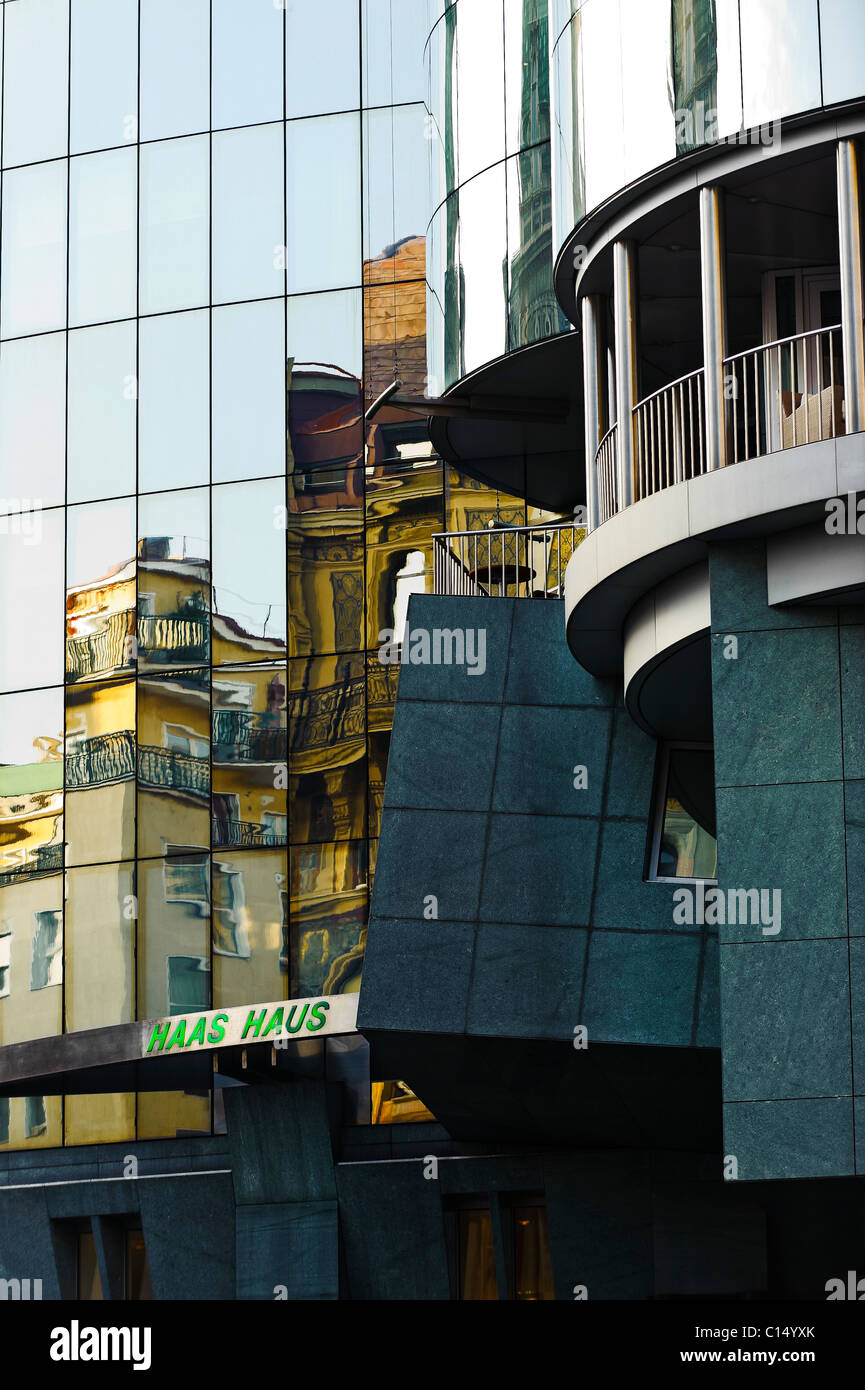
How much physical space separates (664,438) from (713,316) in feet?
6.79

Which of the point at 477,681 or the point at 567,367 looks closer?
the point at 477,681

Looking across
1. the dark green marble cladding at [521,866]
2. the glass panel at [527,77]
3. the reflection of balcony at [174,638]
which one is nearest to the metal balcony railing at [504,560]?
the dark green marble cladding at [521,866]

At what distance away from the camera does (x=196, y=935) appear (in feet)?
123

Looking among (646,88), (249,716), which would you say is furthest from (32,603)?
(646,88)

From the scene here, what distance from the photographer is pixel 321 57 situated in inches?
1580

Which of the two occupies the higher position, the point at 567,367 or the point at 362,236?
the point at 362,236

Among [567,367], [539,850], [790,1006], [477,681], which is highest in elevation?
[567,367]

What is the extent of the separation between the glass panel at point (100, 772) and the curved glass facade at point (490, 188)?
12562mm

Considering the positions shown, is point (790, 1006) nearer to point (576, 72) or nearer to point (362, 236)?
Result: point (576, 72)

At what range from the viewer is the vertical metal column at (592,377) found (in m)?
24.4

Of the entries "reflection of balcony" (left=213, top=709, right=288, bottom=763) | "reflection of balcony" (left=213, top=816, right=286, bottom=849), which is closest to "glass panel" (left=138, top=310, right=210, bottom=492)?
"reflection of balcony" (left=213, top=709, right=288, bottom=763)

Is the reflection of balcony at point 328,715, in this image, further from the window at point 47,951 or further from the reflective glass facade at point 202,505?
the window at point 47,951

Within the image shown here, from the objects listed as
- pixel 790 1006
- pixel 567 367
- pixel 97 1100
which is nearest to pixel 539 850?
pixel 790 1006
